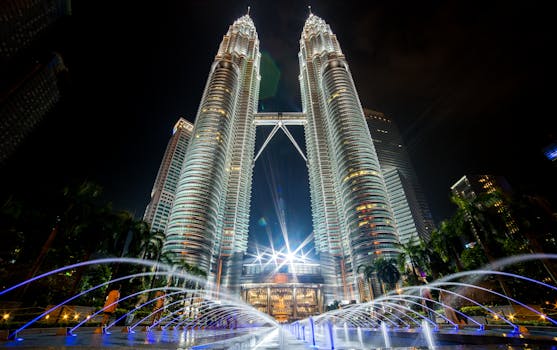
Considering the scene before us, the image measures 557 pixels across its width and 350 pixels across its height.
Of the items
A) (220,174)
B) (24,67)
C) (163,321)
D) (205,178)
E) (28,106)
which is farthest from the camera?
(220,174)

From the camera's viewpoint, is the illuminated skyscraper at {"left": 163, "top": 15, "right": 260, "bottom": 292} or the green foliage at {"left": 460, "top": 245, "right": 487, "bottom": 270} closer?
the green foliage at {"left": 460, "top": 245, "right": 487, "bottom": 270}

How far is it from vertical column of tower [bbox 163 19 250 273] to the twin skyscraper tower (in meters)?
0.48

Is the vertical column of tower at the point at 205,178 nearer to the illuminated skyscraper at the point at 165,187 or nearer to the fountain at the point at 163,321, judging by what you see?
the fountain at the point at 163,321

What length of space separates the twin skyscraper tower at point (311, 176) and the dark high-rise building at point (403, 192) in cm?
4169

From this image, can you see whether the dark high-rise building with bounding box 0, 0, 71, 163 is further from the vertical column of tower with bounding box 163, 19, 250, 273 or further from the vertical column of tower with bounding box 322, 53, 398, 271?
the vertical column of tower with bounding box 322, 53, 398, 271

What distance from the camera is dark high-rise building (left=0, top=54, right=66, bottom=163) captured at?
87562 millimetres

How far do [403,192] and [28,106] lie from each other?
197 meters

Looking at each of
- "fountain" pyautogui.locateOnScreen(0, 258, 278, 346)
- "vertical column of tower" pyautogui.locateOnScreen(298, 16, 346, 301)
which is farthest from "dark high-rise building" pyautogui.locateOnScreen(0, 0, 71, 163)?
"vertical column of tower" pyautogui.locateOnScreen(298, 16, 346, 301)

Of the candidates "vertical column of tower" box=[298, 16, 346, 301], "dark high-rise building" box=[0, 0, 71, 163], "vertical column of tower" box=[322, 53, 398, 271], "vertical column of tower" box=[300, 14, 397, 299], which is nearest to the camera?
"dark high-rise building" box=[0, 0, 71, 163]

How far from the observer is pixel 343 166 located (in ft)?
417

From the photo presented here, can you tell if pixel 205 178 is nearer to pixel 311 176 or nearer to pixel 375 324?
pixel 311 176

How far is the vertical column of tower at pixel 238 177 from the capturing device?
147 meters

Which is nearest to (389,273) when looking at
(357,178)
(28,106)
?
(357,178)

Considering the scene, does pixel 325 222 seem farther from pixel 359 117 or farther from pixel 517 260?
pixel 517 260
